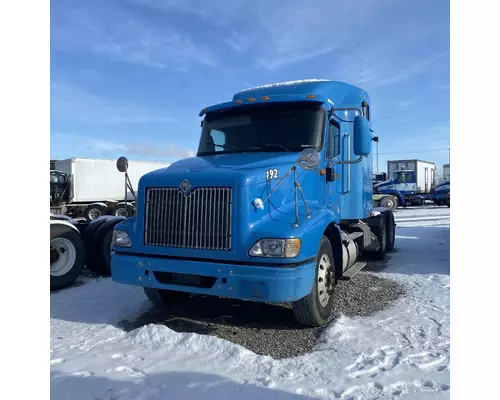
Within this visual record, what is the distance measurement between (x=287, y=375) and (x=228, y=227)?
60.5 inches

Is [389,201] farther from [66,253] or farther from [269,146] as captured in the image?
[66,253]

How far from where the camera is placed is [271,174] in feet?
14.7

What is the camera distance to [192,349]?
396cm

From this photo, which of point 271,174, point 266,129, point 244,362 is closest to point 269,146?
point 266,129

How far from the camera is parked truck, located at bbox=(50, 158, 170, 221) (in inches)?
826

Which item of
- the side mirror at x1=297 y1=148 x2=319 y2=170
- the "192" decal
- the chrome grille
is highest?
the side mirror at x1=297 y1=148 x2=319 y2=170

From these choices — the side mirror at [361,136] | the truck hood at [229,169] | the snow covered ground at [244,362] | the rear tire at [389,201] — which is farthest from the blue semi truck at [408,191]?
the snow covered ground at [244,362]

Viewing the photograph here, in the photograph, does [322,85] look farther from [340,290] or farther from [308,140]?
[340,290]

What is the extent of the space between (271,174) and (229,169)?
495 millimetres

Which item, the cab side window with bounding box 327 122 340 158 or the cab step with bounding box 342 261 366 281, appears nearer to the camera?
the cab step with bounding box 342 261 366 281

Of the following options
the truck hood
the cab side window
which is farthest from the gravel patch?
the cab side window

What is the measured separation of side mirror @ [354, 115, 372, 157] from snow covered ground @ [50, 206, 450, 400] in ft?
7.13

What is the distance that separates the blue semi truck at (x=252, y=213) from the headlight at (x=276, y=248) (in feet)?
0.03

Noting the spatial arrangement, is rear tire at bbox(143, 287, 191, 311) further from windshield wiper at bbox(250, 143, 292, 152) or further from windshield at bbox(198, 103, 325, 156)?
windshield wiper at bbox(250, 143, 292, 152)
